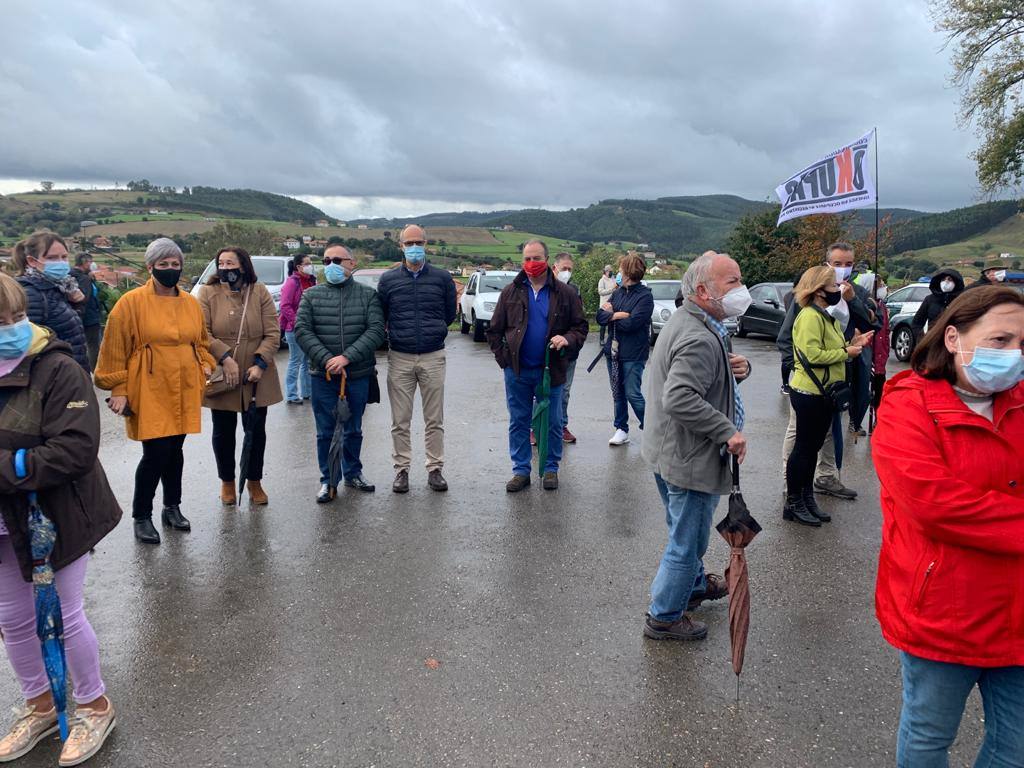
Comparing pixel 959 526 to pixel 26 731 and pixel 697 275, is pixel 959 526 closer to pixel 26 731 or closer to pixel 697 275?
pixel 697 275

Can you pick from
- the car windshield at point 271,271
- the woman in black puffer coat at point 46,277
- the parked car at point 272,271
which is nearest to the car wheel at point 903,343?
the parked car at point 272,271

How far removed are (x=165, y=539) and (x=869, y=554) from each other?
4.82 metres

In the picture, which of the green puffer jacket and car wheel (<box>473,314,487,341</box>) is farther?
car wheel (<box>473,314,487,341</box>)

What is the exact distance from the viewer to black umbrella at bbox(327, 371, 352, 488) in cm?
545

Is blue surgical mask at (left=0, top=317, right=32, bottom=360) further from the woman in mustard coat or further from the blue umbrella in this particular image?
the woman in mustard coat

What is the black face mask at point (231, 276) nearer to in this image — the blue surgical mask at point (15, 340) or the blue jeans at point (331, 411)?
the blue jeans at point (331, 411)

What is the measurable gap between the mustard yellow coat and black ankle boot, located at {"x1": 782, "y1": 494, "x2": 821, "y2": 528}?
431 centimetres

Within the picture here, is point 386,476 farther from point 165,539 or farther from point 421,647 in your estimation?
point 421,647

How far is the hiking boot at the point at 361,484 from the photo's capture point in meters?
5.77

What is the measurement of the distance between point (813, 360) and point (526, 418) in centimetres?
234

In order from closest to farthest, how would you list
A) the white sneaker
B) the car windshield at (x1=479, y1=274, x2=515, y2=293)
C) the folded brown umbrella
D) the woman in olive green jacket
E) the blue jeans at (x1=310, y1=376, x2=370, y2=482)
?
the folded brown umbrella < the woman in olive green jacket < the blue jeans at (x1=310, y1=376, x2=370, y2=482) < the white sneaker < the car windshield at (x1=479, y1=274, x2=515, y2=293)

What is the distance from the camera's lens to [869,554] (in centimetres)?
455

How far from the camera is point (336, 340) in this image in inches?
220

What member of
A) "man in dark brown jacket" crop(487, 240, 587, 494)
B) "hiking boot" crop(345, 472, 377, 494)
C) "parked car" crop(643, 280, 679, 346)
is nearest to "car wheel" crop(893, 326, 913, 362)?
"parked car" crop(643, 280, 679, 346)
